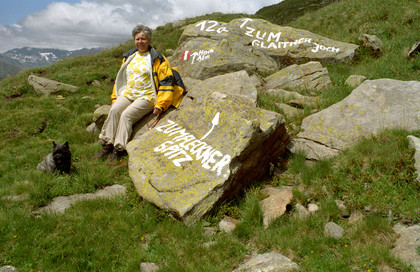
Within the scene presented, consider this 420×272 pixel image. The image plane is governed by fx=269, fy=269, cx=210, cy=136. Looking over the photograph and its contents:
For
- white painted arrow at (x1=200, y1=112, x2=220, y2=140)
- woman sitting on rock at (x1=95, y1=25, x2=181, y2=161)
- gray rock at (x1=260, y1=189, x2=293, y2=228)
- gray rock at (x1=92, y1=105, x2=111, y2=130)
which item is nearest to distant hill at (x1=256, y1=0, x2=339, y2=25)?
woman sitting on rock at (x1=95, y1=25, x2=181, y2=161)

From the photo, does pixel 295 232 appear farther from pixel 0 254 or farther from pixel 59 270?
pixel 0 254

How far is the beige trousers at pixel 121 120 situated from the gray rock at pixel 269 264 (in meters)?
5.01

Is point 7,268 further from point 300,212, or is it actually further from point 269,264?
point 300,212

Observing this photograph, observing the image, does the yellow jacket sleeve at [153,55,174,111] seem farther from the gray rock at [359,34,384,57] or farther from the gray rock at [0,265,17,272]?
the gray rock at [359,34,384,57]

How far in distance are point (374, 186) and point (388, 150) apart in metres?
0.94

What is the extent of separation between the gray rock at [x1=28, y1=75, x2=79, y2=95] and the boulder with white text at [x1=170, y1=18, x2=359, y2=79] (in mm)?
6179

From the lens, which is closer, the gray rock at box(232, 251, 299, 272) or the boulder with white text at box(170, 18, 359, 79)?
the gray rock at box(232, 251, 299, 272)

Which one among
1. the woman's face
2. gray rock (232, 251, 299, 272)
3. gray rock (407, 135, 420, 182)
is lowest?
gray rock (232, 251, 299, 272)

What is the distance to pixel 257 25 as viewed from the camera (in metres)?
14.4

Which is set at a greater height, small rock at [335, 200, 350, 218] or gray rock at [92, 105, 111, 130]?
gray rock at [92, 105, 111, 130]

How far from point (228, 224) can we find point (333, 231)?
172 centimetres

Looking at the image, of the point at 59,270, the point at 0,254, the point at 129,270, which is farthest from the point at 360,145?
the point at 0,254

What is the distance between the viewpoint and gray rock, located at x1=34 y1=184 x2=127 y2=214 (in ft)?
17.7

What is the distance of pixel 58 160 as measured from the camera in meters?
6.43
